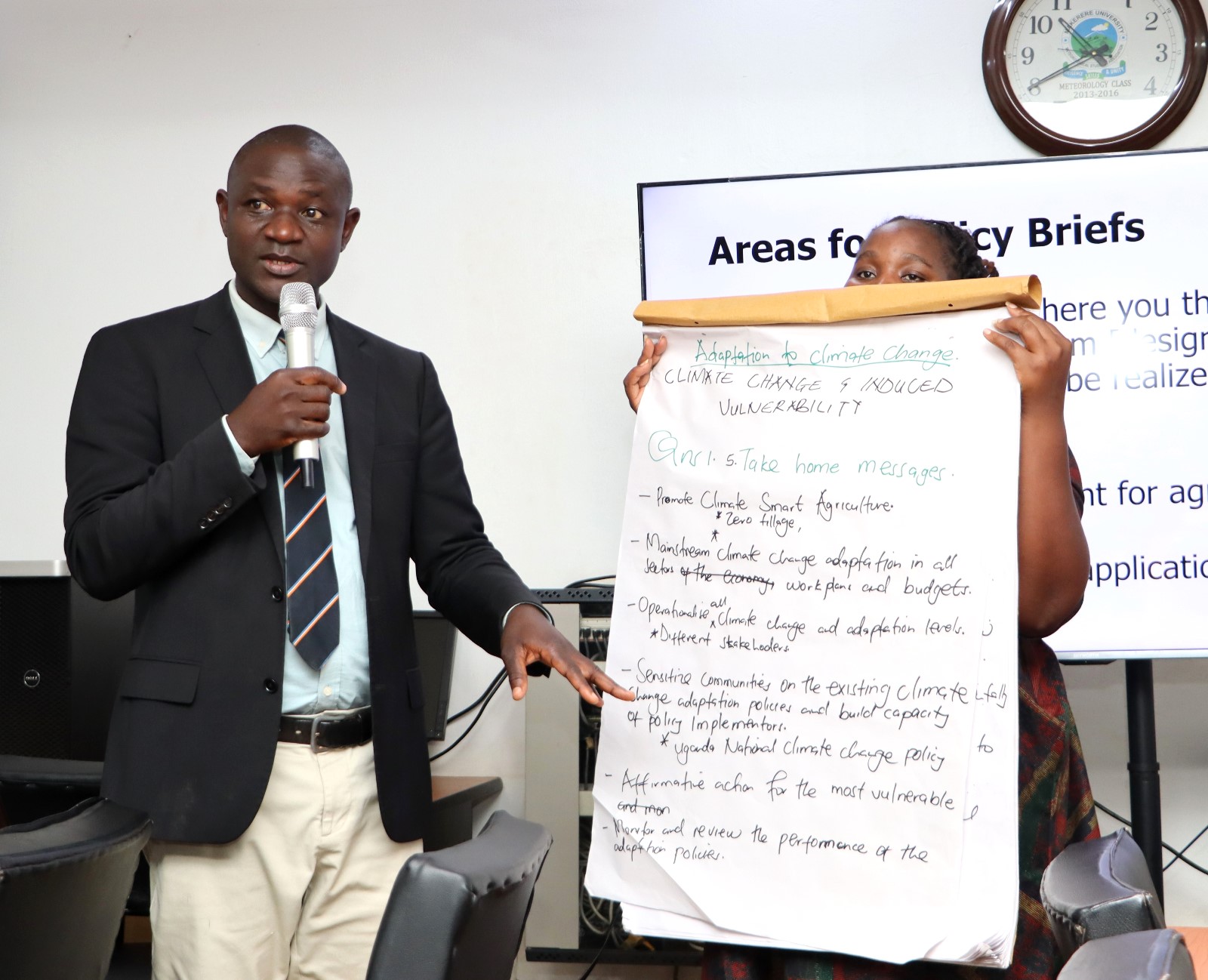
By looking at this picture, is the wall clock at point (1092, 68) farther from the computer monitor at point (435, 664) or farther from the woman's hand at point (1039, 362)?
the computer monitor at point (435, 664)

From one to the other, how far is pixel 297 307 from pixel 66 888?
934 millimetres

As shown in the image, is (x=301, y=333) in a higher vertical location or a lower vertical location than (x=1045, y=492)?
higher

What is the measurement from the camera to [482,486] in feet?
10.4

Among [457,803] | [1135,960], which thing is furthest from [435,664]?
[1135,960]

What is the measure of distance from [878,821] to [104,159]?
2.88 metres

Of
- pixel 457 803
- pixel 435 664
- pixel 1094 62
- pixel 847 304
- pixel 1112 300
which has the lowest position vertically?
pixel 457 803

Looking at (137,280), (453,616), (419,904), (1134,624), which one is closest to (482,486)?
(137,280)

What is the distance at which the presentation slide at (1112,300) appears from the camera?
2.53m

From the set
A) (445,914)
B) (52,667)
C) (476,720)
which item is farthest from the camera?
(476,720)

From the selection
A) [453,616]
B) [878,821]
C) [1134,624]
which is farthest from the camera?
[1134,624]

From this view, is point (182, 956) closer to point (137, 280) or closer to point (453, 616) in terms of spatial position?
point (453, 616)

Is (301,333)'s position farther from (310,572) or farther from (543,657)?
(543,657)

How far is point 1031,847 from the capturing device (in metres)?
1.42

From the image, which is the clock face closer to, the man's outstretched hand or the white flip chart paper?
the white flip chart paper
